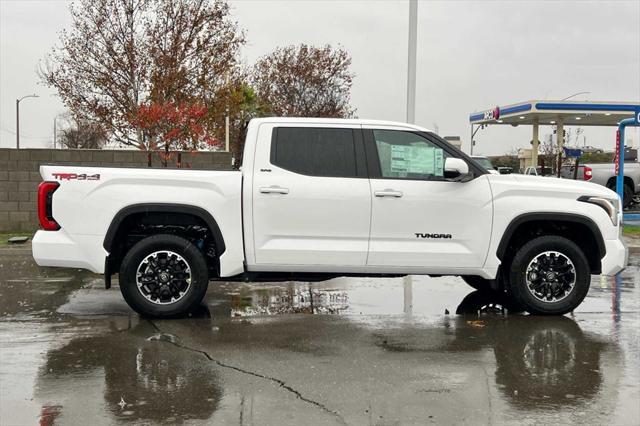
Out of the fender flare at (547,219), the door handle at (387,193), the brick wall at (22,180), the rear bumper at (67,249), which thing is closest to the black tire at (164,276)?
the rear bumper at (67,249)

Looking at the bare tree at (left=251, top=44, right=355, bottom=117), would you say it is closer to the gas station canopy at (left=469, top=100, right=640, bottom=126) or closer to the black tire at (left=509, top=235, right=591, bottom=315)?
the gas station canopy at (left=469, top=100, right=640, bottom=126)

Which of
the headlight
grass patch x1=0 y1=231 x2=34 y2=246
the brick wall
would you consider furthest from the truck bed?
the brick wall

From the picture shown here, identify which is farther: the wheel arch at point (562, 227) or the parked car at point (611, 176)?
the parked car at point (611, 176)

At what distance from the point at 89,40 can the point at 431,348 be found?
16.0m

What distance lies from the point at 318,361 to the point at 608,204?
12.2ft

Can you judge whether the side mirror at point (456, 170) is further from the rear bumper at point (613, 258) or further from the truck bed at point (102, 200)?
the truck bed at point (102, 200)

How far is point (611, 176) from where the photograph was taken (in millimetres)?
21984

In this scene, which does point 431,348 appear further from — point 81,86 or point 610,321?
point 81,86

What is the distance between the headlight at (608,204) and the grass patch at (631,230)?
902cm

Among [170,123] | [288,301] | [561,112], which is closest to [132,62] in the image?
[170,123]

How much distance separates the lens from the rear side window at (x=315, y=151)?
7.48m

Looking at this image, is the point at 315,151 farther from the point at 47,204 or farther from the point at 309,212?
the point at 47,204

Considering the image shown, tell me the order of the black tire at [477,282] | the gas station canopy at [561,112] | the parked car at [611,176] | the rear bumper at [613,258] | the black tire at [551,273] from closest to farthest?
the black tire at [551,273], the rear bumper at [613,258], the black tire at [477,282], the parked car at [611,176], the gas station canopy at [561,112]

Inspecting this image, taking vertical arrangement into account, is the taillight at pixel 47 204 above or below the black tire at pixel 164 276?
above
